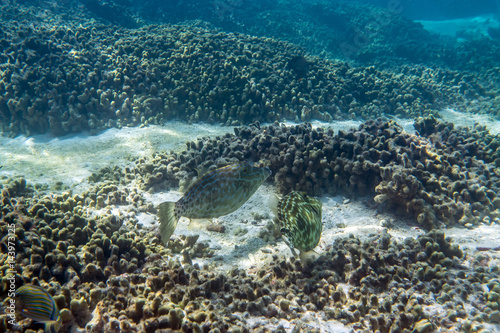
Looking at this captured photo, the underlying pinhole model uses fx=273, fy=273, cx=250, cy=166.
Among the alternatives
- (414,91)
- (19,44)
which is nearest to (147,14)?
(19,44)

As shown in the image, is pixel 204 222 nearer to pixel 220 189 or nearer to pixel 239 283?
pixel 220 189

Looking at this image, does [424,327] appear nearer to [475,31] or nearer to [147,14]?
[147,14]

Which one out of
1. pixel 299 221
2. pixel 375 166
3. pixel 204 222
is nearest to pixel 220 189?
pixel 299 221

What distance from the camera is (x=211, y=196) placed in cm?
345

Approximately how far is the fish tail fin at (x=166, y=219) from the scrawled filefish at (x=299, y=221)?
128 cm

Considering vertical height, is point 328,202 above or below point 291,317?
above

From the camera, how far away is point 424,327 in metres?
2.56

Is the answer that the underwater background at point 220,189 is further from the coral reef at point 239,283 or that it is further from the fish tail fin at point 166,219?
the fish tail fin at point 166,219

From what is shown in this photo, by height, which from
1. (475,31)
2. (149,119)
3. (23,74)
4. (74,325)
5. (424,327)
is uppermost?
(475,31)

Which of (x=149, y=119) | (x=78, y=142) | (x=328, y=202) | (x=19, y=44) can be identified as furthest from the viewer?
(x=19, y=44)

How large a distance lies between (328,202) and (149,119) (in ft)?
20.6

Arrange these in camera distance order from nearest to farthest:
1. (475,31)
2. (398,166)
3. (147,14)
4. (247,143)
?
(398,166), (247,143), (147,14), (475,31)

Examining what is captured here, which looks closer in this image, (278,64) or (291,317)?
(291,317)

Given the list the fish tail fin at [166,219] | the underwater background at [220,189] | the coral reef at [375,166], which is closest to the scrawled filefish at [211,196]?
the fish tail fin at [166,219]
